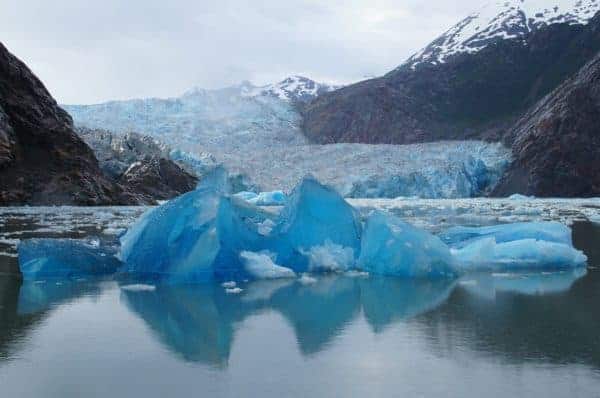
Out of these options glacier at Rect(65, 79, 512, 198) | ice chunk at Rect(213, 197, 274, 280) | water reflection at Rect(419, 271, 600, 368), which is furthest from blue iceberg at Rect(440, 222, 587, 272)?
glacier at Rect(65, 79, 512, 198)

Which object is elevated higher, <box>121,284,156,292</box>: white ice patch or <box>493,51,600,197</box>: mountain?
<box>493,51,600,197</box>: mountain

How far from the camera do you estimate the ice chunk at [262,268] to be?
228 inches

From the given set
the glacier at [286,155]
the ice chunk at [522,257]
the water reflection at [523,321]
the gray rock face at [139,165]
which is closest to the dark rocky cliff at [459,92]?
the glacier at [286,155]

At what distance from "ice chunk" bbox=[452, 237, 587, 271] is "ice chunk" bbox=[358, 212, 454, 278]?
0.42 meters

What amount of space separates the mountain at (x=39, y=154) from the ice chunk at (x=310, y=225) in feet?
54.8

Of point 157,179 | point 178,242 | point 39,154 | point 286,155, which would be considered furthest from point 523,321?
point 286,155

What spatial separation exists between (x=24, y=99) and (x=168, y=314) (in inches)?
864

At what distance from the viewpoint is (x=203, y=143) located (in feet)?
132

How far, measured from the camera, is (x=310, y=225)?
644cm

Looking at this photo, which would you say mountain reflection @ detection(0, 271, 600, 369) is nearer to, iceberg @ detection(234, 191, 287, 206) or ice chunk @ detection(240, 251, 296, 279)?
ice chunk @ detection(240, 251, 296, 279)

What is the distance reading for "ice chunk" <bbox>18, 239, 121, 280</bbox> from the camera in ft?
18.5

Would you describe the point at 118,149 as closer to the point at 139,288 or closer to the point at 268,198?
the point at 268,198

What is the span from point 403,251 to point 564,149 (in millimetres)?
37545

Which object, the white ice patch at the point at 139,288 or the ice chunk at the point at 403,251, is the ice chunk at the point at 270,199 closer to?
the ice chunk at the point at 403,251
